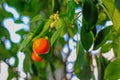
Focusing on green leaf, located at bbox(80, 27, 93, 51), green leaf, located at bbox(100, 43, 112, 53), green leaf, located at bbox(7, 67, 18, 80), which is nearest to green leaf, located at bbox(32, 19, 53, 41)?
green leaf, located at bbox(80, 27, 93, 51)

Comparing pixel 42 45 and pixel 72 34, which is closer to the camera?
pixel 42 45

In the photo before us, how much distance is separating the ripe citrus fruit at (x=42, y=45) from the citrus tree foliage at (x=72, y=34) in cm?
1

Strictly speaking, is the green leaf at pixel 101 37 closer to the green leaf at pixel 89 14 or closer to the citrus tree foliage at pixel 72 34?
the citrus tree foliage at pixel 72 34

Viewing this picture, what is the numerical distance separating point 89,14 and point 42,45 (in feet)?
0.80

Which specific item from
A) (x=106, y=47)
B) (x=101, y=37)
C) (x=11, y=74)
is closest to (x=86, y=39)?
(x=101, y=37)

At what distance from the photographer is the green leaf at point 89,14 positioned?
0.68 metres

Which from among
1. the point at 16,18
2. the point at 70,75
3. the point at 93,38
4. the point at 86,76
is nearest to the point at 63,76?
the point at 70,75

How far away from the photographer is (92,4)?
0.69 m

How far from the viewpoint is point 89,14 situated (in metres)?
0.68

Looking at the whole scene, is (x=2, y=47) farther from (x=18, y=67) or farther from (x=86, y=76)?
A: (x=86, y=76)

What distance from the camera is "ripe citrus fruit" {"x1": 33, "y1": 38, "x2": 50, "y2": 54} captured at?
2.79 ft

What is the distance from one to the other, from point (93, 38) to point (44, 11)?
26.3 inches

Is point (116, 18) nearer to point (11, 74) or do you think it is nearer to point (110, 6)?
point (110, 6)

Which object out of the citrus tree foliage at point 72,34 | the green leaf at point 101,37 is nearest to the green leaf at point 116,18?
the citrus tree foliage at point 72,34
